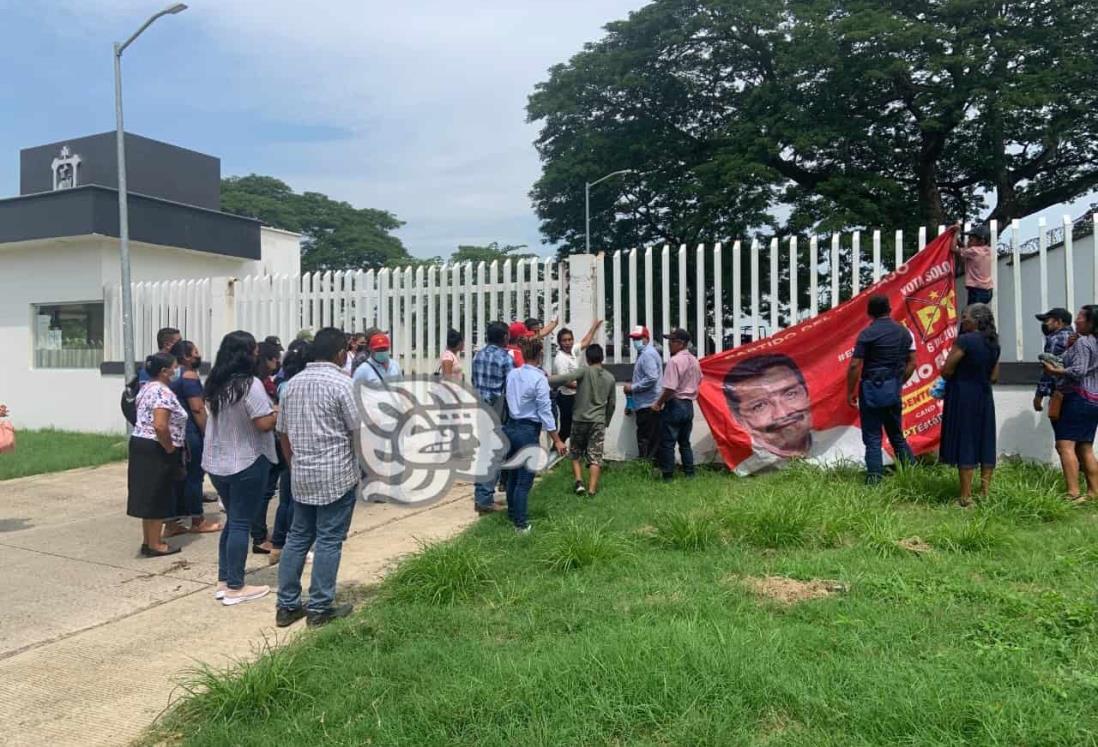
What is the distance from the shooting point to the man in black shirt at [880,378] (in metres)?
6.45

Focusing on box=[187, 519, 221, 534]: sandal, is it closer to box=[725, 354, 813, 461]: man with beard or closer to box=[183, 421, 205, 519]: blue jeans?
box=[183, 421, 205, 519]: blue jeans

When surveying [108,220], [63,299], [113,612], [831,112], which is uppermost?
[831,112]

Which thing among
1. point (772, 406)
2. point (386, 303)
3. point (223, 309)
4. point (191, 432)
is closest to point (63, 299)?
point (223, 309)

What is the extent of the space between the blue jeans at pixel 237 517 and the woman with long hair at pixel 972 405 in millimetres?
5018

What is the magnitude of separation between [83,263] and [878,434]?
12.7 metres

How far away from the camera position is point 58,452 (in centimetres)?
1079

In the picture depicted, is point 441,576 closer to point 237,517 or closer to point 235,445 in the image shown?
point 237,517

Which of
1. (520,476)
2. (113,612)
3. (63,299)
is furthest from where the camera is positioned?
(63,299)

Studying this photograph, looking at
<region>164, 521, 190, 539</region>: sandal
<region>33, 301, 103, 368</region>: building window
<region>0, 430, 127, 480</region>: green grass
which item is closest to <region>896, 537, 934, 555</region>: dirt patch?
<region>164, 521, 190, 539</region>: sandal

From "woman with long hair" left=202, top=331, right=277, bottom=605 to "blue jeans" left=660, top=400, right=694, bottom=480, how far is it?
3.86 metres

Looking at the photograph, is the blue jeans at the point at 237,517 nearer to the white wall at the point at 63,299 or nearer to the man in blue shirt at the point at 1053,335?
the man in blue shirt at the point at 1053,335

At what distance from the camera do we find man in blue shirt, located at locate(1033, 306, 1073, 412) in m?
6.18

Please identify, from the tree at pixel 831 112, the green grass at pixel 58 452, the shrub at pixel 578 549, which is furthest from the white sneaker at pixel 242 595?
the tree at pixel 831 112

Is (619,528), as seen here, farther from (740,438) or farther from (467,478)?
(467,478)
